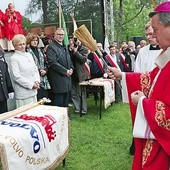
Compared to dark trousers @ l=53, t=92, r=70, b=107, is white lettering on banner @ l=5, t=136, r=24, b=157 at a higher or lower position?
higher

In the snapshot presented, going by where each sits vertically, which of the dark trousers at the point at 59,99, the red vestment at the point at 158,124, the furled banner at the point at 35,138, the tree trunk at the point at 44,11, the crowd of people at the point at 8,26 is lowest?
the dark trousers at the point at 59,99

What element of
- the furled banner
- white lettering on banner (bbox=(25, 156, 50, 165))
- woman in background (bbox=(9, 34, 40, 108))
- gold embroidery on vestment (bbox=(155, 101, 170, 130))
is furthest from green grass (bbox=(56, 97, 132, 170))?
gold embroidery on vestment (bbox=(155, 101, 170, 130))

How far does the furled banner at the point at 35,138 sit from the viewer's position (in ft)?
8.89

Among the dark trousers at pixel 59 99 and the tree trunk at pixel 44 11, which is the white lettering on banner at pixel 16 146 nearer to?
the dark trousers at pixel 59 99

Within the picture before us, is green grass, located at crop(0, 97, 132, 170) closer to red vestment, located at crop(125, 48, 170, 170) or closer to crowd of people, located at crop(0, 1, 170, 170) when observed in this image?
crowd of people, located at crop(0, 1, 170, 170)

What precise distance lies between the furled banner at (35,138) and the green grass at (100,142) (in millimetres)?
633

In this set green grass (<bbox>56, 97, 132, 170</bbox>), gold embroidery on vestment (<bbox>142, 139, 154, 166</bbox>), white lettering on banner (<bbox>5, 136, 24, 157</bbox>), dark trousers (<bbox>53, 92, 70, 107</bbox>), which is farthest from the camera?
dark trousers (<bbox>53, 92, 70, 107</bbox>)

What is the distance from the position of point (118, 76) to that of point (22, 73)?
2.52 meters

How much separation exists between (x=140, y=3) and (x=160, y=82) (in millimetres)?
24001

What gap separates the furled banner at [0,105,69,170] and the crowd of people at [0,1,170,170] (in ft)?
2.80

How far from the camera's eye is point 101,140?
5.19 metres

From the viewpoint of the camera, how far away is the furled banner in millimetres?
2711

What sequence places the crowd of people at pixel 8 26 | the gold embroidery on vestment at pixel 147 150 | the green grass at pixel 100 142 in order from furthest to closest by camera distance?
1. the crowd of people at pixel 8 26
2. the green grass at pixel 100 142
3. the gold embroidery on vestment at pixel 147 150

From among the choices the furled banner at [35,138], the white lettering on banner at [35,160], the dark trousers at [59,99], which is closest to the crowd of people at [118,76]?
the dark trousers at [59,99]
